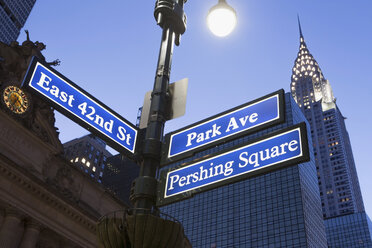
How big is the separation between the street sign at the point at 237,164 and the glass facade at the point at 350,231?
504ft

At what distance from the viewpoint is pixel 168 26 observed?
838cm

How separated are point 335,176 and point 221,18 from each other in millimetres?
175773

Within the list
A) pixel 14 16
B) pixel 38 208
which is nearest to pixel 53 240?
pixel 38 208

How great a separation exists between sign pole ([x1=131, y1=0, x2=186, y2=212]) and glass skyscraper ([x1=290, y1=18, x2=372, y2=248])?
504ft

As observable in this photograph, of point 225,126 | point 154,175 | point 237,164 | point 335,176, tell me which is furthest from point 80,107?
point 335,176

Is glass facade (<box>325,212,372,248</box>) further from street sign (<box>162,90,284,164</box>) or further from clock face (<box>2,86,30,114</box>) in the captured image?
street sign (<box>162,90,284,164</box>)

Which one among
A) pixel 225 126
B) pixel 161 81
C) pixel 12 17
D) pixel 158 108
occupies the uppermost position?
pixel 12 17

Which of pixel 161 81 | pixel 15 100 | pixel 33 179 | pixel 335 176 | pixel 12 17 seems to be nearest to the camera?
pixel 161 81

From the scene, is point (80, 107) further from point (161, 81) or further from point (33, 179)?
point (33, 179)

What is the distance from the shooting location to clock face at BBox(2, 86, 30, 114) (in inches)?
1101

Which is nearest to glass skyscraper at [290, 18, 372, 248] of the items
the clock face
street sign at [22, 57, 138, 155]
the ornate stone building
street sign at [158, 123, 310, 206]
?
the ornate stone building

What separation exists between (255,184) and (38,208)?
103 meters

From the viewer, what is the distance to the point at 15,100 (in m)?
28.5

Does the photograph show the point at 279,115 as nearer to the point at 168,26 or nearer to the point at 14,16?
the point at 168,26
